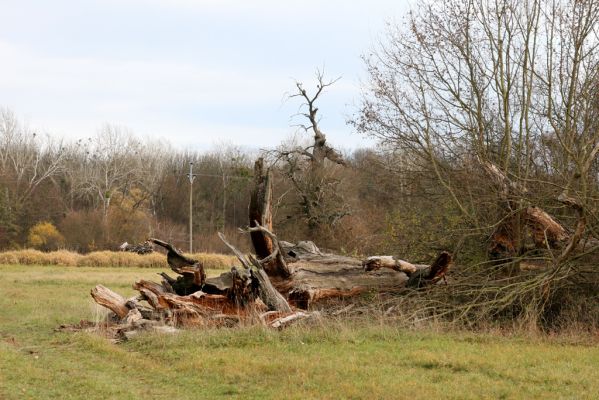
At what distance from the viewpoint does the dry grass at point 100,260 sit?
39.7 metres

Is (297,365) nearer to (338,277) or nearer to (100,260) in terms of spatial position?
(338,277)

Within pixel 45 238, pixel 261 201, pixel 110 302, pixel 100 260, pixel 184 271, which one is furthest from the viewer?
pixel 45 238

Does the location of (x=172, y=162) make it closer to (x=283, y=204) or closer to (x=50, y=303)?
(x=283, y=204)

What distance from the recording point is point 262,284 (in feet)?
44.1

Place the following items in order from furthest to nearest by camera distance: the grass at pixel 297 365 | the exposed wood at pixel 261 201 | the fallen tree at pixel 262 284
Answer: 1. the exposed wood at pixel 261 201
2. the fallen tree at pixel 262 284
3. the grass at pixel 297 365

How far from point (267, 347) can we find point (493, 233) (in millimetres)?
6036

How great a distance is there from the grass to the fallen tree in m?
1.10

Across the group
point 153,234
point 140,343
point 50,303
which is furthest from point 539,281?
point 153,234

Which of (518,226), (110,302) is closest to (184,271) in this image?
(110,302)

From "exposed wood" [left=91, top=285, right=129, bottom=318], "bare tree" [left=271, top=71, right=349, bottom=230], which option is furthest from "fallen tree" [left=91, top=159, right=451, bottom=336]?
"bare tree" [left=271, top=71, right=349, bottom=230]

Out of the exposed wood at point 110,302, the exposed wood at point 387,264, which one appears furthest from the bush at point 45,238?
the exposed wood at point 387,264

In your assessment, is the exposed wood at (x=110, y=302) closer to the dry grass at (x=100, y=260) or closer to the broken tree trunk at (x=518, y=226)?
the broken tree trunk at (x=518, y=226)

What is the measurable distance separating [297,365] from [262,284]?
398 centimetres

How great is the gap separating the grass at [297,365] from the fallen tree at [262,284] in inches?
43.5
